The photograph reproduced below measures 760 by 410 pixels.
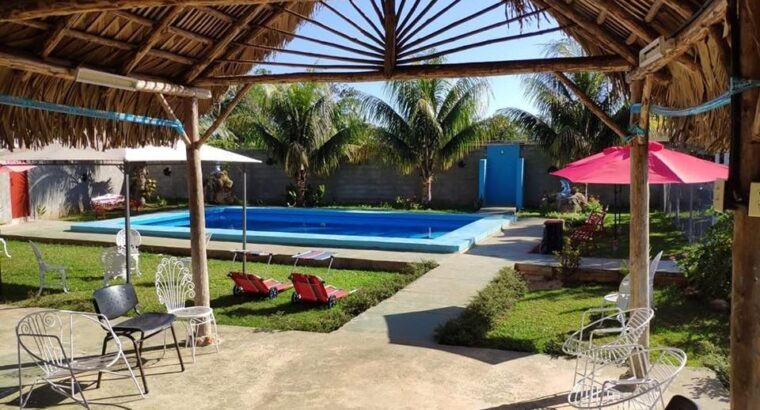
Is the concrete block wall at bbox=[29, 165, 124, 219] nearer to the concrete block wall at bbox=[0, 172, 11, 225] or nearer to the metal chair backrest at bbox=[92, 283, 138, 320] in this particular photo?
the concrete block wall at bbox=[0, 172, 11, 225]

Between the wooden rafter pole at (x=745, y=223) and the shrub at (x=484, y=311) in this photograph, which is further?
the shrub at (x=484, y=311)

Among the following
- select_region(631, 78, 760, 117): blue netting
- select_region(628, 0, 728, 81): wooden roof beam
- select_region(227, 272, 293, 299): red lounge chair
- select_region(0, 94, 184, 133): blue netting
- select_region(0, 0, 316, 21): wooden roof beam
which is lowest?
select_region(227, 272, 293, 299): red lounge chair

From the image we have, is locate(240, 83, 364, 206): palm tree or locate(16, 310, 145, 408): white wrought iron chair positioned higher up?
locate(240, 83, 364, 206): palm tree

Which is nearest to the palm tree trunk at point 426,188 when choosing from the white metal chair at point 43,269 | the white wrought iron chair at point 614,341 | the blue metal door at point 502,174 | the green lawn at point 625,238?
the blue metal door at point 502,174

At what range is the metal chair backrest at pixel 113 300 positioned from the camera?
532cm

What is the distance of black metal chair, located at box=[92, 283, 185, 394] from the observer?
499 centimetres

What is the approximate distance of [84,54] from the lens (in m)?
5.46

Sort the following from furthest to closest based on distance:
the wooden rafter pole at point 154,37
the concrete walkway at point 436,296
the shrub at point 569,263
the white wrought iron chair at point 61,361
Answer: the shrub at point 569,263
the concrete walkway at point 436,296
the wooden rafter pole at point 154,37
the white wrought iron chair at point 61,361

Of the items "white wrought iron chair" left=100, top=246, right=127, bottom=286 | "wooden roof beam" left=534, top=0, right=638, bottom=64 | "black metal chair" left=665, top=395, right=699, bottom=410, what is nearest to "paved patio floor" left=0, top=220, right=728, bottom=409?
"black metal chair" left=665, top=395, right=699, bottom=410

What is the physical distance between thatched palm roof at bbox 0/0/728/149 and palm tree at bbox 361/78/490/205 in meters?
13.4

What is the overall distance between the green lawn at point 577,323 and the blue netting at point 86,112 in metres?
4.44

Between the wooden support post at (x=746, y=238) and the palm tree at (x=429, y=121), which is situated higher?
the palm tree at (x=429, y=121)

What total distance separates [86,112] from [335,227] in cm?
1350

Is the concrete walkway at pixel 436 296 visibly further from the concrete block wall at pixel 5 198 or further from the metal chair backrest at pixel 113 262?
the concrete block wall at pixel 5 198
